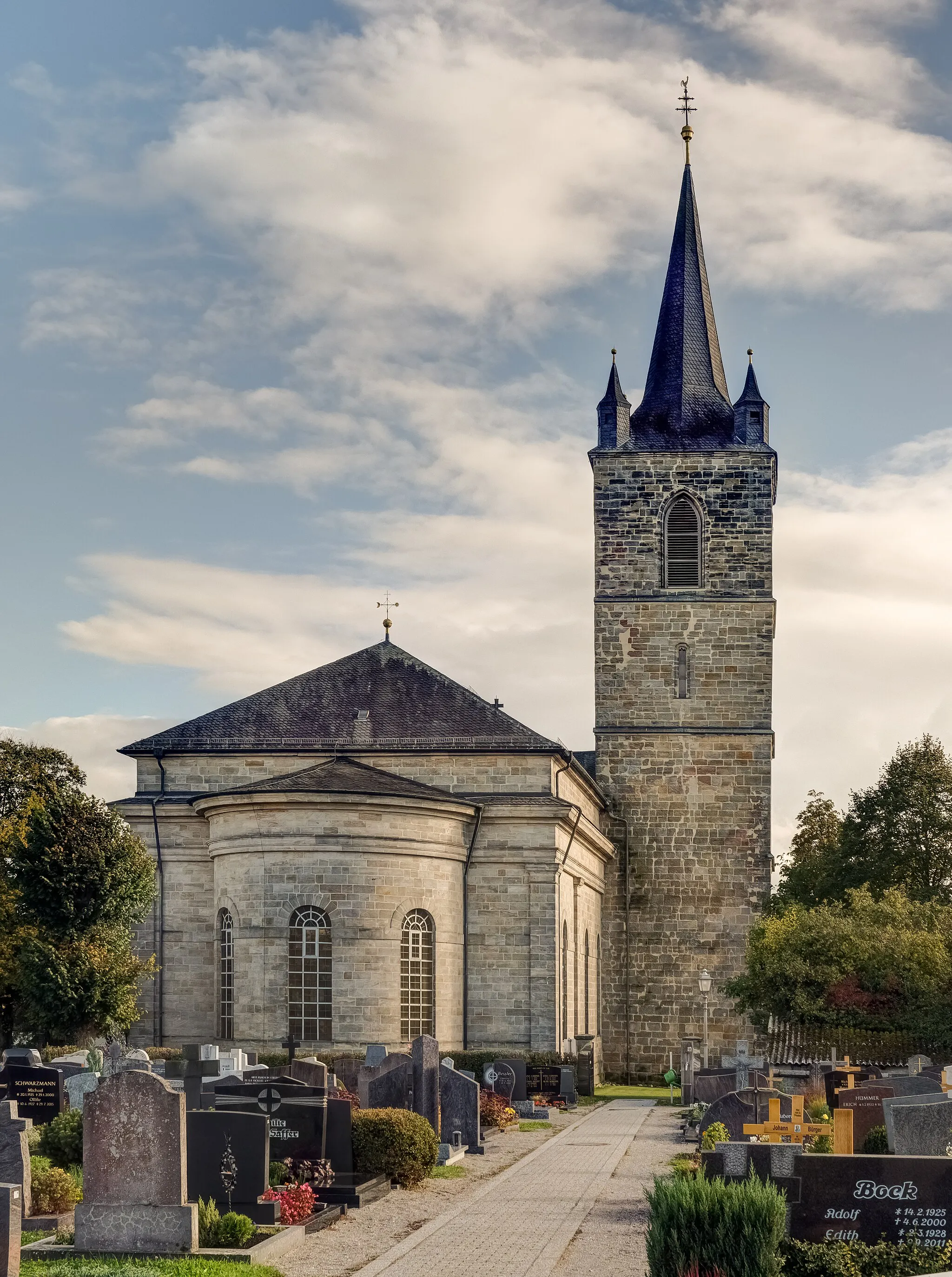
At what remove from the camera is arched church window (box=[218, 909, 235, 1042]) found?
35625mm

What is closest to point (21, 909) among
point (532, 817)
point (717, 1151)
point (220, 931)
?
point (220, 931)

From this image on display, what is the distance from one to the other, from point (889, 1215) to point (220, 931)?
85.2ft

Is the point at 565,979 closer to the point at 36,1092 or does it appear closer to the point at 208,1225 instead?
the point at 36,1092

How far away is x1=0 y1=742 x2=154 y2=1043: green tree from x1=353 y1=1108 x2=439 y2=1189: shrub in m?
18.0

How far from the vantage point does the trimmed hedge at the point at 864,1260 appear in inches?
442

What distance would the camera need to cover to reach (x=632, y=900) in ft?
153

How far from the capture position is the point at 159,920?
37.9m

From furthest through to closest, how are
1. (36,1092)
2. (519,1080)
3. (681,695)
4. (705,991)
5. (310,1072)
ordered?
1. (681,695)
2. (705,991)
3. (519,1080)
4. (36,1092)
5. (310,1072)

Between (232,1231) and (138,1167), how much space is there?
115 cm

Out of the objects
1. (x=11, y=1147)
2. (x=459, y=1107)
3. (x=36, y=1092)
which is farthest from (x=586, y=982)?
(x=11, y=1147)

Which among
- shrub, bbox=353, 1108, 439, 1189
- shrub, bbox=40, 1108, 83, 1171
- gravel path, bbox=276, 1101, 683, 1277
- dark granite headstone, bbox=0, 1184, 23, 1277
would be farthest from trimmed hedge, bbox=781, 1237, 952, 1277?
shrub, bbox=40, 1108, 83, 1171

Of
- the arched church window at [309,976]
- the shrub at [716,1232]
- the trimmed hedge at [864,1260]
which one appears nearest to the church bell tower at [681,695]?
the arched church window at [309,976]

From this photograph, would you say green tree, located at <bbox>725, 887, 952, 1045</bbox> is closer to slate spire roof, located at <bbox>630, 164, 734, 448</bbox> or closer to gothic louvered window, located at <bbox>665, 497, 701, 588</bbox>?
gothic louvered window, located at <bbox>665, 497, 701, 588</bbox>

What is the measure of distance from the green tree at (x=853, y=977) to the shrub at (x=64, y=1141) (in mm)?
21955
